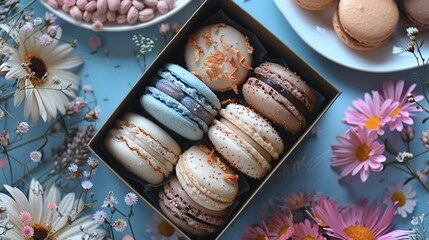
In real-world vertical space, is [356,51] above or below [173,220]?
above

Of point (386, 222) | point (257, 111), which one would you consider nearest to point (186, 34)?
point (257, 111)

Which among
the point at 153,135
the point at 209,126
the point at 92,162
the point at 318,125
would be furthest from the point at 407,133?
the point at 92,162

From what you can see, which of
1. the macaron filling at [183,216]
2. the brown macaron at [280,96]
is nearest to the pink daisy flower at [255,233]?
the macaron filling at [183,216]

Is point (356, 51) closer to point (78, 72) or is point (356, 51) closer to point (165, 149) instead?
point (165, 149)

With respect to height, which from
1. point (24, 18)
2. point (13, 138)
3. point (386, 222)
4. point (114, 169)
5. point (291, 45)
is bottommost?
point (13, 138)

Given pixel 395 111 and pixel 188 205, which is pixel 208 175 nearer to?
pixel 188 205

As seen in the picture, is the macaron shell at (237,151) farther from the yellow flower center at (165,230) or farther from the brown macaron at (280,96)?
the yellow flower center at (165,230)

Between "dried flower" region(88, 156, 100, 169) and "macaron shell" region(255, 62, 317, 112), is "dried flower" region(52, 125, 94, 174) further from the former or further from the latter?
"macaron shell" region(255, 62, 317, 112)
